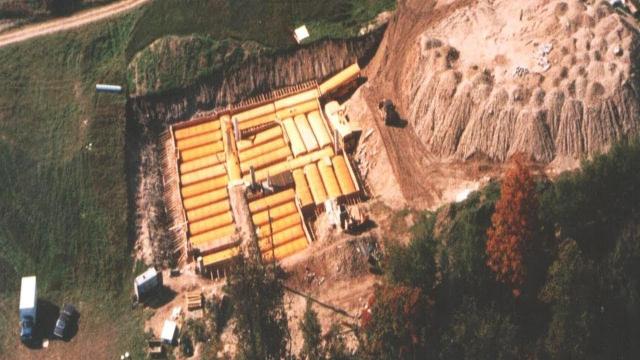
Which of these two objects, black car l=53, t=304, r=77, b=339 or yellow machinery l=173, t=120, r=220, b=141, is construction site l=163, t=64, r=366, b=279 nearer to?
yellow machinery l=173, t=120, r=220, b=141

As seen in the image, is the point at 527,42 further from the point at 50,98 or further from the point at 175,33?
the point at 50,98

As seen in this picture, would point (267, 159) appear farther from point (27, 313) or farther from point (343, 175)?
point (27, 313)

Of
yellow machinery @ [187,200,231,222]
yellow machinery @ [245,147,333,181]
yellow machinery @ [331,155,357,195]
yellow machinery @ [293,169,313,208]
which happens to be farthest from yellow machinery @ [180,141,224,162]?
yellow machinery @ [331,155,357,195]

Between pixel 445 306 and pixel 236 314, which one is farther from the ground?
pixel 236 314

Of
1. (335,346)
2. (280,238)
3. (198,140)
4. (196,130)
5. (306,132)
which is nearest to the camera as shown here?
(335,346)

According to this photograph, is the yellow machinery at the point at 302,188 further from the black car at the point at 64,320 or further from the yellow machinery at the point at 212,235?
the black car at the point at 64,320

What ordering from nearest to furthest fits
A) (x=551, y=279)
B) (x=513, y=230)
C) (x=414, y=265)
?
(x=414, y=265), (x=513, y=230), (x=551, y=279)

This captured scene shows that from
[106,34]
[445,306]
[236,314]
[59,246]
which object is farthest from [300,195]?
[106,34]

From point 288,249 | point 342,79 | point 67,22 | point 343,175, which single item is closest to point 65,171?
point 67,22
